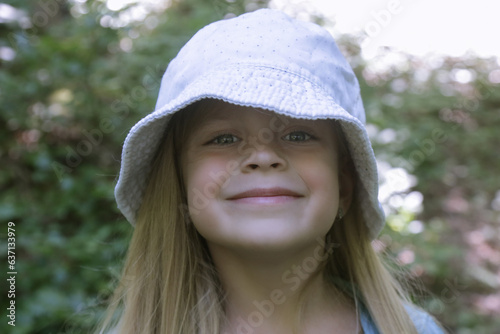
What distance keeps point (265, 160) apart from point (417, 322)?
763 mm

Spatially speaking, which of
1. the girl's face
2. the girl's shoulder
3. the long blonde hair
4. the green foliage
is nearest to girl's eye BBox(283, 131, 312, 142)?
the girl's face

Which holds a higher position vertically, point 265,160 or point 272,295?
point 265,160

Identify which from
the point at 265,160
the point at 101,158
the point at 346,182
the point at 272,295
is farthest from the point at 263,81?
the point at 101,158

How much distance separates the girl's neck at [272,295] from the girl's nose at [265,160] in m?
0.25

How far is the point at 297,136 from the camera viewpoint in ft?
4.25

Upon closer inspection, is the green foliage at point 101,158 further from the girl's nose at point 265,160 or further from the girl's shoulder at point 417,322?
the girl's nose at point 265,160

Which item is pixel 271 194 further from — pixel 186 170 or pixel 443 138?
pixel 443 138

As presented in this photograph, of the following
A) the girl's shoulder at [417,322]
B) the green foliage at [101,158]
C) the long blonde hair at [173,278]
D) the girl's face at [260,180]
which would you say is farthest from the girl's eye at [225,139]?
the green foliage at [101,158]

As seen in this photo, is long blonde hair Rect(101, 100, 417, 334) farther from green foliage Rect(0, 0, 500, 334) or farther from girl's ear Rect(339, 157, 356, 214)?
green foliage Rect(0, 0, 500, 334)

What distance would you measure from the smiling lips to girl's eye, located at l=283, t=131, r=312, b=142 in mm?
133

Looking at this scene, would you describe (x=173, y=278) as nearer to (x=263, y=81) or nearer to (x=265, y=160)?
(x=265, y=160)

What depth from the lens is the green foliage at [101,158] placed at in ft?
7.00

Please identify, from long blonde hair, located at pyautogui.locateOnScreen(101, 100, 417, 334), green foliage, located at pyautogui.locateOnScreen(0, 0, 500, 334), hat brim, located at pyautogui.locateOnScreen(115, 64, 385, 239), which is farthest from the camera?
green foliage, located at pyautogui.locateOnScreen(0, 0, 500, 334)

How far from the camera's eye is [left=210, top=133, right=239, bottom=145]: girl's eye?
1293mm
